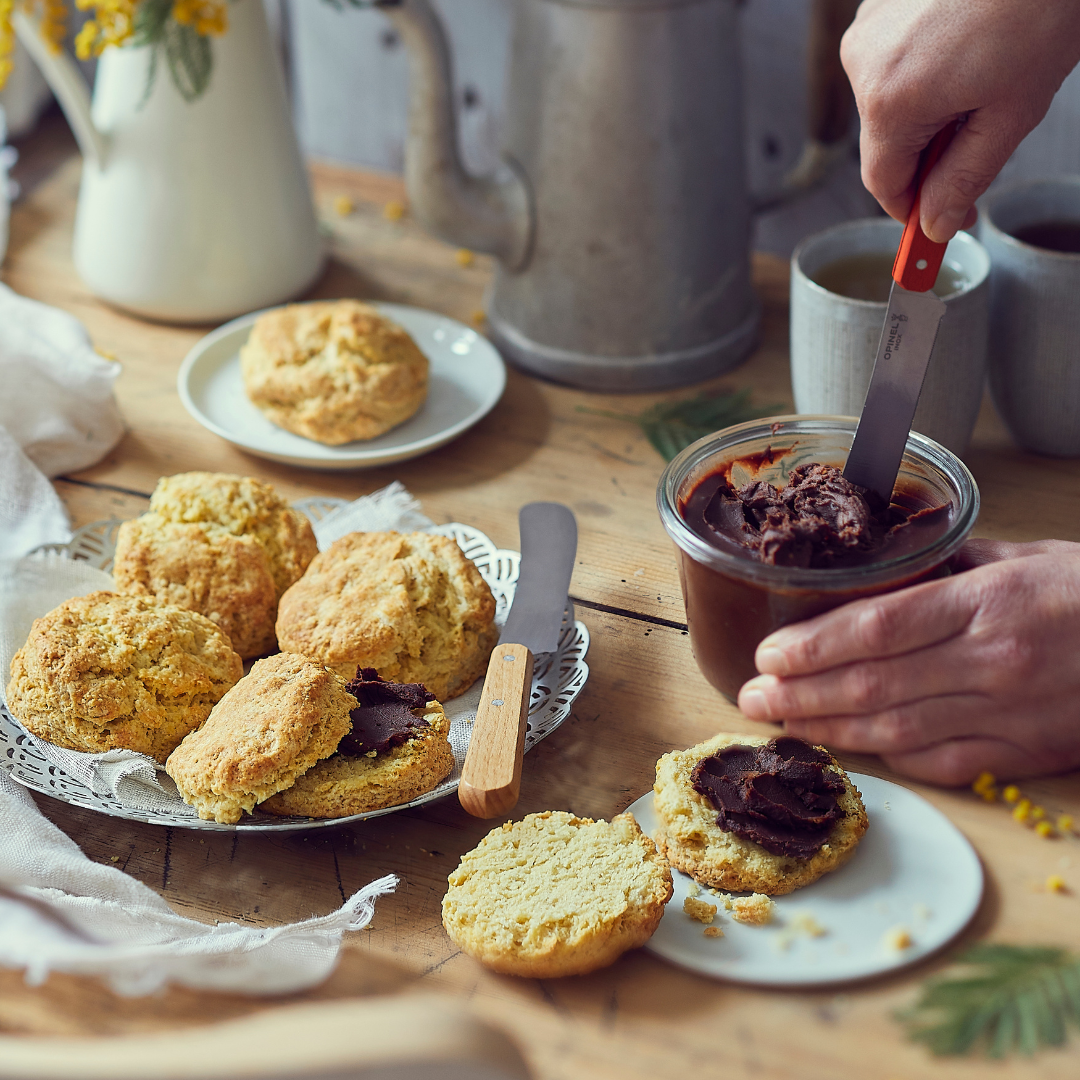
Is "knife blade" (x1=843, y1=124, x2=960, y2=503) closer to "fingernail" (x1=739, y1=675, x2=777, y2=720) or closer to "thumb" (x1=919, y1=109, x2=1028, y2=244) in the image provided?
"thumb" (x1=919, y1=109, x2=1028, y2=244)

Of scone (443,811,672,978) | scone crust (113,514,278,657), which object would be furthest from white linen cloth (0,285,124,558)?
scone (443,811,672,978)

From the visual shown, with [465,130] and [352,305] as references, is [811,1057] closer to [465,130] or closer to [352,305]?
[352,305]

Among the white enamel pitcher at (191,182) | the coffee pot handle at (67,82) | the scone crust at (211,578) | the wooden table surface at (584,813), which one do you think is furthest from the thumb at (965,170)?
the coffee pot handle at (67,82)

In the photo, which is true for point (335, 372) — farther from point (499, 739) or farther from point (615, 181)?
point (499, 739)

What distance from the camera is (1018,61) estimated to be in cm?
102

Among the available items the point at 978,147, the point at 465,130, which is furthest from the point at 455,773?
the point at 465,130

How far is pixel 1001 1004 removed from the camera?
0.79 metres

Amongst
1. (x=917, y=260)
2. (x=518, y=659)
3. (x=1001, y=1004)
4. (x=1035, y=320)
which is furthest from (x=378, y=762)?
(x=1035, y=320)

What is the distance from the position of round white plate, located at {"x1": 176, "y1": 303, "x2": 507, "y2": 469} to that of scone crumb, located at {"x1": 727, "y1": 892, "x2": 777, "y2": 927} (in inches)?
29.3

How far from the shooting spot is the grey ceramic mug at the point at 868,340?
125cm

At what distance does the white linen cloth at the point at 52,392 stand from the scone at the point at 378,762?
2.09 feet

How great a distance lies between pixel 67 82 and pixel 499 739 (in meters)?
1.15

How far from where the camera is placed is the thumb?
102 cm

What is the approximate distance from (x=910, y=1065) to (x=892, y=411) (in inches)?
20.8
